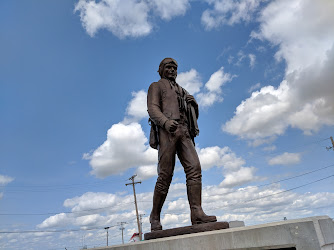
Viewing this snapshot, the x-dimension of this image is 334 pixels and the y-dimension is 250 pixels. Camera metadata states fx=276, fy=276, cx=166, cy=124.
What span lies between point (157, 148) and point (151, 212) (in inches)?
45.2

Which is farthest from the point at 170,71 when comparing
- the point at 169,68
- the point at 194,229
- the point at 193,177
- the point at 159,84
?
the point at 194,229

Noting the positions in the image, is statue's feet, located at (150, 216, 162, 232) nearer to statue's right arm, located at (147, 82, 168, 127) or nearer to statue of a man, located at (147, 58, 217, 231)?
statue of a man, located at (147, 58, 217, 231)

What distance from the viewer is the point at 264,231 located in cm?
280

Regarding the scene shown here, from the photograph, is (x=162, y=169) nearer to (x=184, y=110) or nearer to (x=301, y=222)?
(x=184, y=110)

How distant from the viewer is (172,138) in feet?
15.6

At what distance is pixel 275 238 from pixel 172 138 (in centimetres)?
242

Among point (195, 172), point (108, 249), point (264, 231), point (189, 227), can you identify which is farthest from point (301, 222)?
point (108, 249)

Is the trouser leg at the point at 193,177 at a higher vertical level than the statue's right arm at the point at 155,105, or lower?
lower

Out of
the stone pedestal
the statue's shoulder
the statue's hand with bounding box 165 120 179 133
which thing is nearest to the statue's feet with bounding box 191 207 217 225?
the stone pedestal

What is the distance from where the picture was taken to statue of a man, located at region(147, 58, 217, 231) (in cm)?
452

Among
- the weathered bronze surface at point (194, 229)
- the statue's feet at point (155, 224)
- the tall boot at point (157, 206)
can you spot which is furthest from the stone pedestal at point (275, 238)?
the tall boot at point (157, 206)

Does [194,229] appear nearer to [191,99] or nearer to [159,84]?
[191,99]

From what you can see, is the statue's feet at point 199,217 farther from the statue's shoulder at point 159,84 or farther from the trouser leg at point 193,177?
the statue's shoulder at point 159,84

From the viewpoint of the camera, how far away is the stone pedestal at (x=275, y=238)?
2.48 metres
